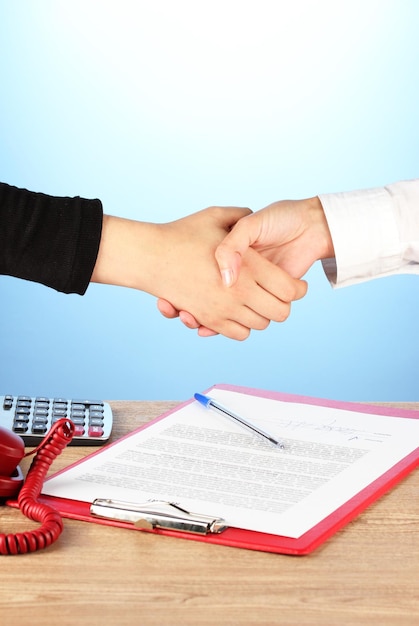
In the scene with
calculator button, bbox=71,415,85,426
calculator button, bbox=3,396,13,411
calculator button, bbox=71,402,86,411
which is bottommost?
calculator button, bbox=71,415,85,426

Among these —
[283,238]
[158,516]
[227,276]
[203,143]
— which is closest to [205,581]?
[158,516]

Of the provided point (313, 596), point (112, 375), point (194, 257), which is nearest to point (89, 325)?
point (112, 375)

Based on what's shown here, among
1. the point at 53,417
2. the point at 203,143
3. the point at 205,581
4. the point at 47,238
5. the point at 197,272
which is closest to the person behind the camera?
the point at 205,581

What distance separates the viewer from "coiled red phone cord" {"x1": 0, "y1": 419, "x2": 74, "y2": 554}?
0.66 meters

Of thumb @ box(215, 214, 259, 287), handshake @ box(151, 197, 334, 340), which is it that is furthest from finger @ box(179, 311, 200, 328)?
thumb @ box(215, 214, 259, 287)

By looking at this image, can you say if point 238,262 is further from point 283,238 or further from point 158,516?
point 158,516

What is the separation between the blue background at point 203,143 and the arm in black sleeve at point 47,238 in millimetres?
2506

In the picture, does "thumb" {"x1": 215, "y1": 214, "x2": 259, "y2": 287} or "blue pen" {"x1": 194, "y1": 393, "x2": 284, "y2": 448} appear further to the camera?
"thumb" {"x1": 215, "y1": 214, "x2": 259, "y2": 287}

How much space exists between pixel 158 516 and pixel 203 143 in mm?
3058

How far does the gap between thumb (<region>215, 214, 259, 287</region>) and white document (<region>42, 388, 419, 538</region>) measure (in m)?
0.17

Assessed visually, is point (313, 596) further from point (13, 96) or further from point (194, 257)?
point (13, 96)

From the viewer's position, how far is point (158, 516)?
697mm

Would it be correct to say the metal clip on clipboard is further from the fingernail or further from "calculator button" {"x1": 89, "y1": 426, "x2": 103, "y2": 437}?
the fingernail

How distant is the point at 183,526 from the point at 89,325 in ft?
9.82
